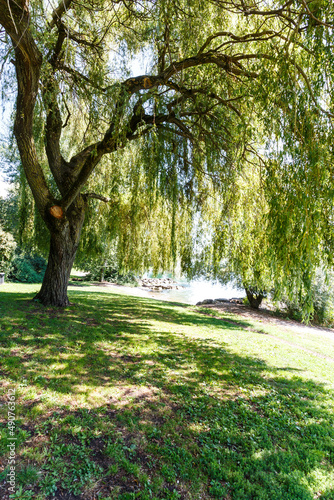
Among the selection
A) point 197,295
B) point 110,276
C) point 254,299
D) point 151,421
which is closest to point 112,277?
point 110,276

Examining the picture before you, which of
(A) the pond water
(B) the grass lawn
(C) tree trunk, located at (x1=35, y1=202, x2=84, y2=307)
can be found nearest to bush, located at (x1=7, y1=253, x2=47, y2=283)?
(A) the pond water

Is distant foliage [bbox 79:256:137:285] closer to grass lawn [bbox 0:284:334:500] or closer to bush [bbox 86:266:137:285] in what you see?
bush [bbox 86:266:137:285]

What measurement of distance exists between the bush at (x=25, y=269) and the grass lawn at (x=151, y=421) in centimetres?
1051

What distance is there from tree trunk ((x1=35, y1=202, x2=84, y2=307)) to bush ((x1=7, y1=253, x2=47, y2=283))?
8659 millimetres

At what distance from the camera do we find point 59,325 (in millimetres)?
4891

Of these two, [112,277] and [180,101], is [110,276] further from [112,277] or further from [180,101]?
[180,101]

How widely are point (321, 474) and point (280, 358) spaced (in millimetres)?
3658

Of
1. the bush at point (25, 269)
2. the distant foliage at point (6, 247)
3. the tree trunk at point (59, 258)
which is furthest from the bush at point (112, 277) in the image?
the tree trunk at point (59, 258)

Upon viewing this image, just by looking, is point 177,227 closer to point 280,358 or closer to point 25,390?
point 280,358

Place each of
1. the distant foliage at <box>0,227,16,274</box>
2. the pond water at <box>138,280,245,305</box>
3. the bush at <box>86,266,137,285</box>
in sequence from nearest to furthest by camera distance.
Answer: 1. the distant foliage at <box>0,227,16,274</box>
2. the pond water at <box>138,280,245,305</box>
3. the bush at <box>86,266,137,285</box>

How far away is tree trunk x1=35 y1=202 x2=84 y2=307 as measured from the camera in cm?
595

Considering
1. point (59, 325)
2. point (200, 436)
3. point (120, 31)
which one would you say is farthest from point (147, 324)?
point (120, 31)

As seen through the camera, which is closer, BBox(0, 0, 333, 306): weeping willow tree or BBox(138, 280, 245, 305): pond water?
BBox(0, 0, 333, 306): weeping willow tree

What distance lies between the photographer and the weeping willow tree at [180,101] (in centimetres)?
313
